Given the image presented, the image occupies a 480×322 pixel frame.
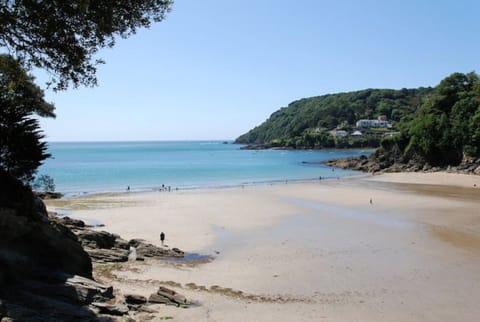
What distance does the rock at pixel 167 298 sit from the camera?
12.7 m

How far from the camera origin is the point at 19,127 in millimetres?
12578

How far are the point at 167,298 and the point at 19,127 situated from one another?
288 inches

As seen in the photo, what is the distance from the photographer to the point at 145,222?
30594 mm

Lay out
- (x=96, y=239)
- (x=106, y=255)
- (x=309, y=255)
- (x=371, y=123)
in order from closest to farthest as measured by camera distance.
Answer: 1. (x=106, y=255)
2. (x=309, y=255)
3. (x=96, y=239)
4. (x=371, y=123)

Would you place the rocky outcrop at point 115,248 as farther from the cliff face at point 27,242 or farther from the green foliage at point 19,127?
the green foliage at point 19,127

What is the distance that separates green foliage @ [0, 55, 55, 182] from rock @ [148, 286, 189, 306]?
601cm

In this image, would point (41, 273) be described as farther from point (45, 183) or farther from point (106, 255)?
point (45, 183)

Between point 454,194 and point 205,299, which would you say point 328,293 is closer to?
point 205,299

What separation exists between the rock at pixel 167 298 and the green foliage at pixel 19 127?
601 centimetres

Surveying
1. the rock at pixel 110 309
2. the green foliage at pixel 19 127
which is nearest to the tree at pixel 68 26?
the green foliage at pixel 19 127

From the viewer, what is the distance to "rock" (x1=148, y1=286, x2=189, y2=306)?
41.5 feet

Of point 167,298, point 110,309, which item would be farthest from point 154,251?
point 110,309

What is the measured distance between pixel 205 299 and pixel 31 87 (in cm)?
935

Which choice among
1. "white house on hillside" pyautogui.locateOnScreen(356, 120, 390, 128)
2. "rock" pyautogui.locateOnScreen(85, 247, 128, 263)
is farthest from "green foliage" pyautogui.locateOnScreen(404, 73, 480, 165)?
"white house on hillside" pyautogui.locateOnScreen(356, 120, 390, 128)
